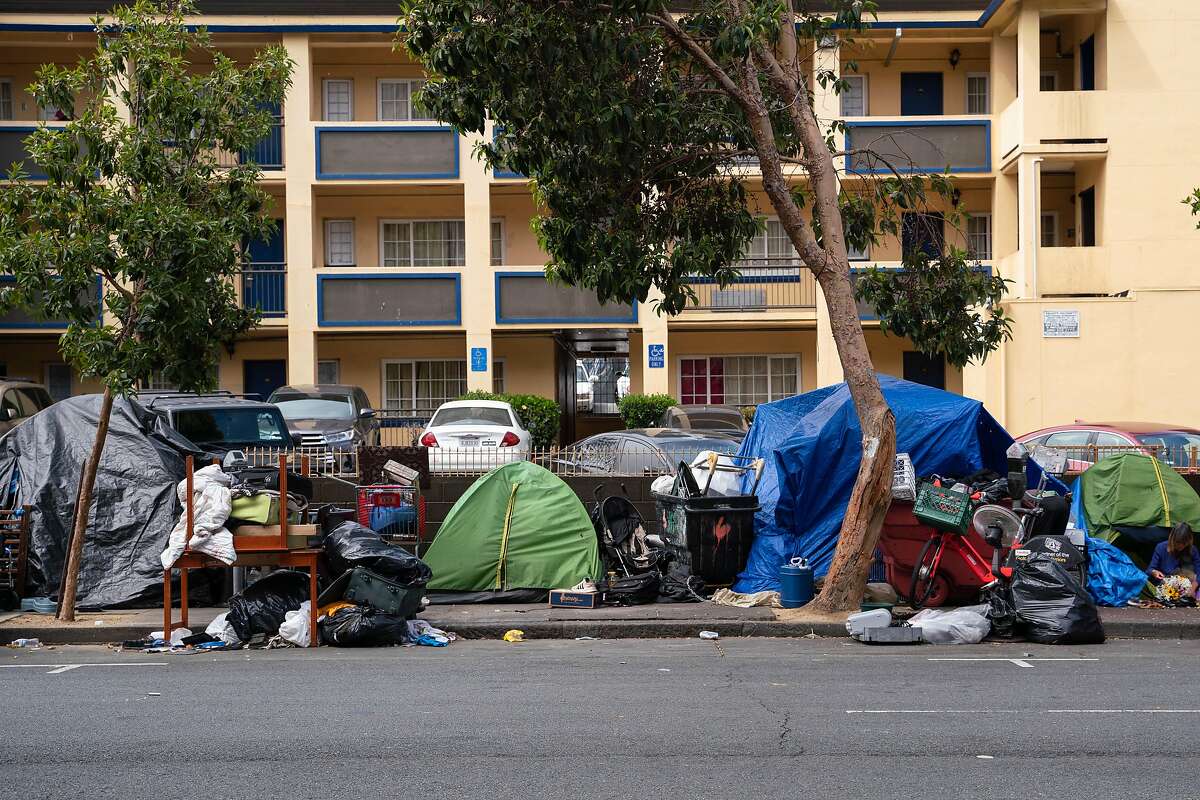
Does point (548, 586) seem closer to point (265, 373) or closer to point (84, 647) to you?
point (84, 647)

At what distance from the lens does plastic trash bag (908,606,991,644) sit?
417 inches

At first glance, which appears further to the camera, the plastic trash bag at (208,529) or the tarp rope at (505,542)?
the tarp rope at (505,542)

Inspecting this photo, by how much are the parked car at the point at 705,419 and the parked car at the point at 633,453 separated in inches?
185

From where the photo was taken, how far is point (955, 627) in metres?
10.6

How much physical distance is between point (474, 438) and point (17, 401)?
6459 mm

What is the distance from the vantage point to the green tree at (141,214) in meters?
10.9

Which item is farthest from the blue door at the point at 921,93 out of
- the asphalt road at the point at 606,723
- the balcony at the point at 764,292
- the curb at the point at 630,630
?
the asphalt road at the point at 606,723

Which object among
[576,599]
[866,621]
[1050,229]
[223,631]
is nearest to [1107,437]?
[866,621]

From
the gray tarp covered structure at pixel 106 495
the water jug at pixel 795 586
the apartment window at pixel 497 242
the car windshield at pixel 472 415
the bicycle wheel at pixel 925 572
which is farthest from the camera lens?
the apartment window at pixel 497 242

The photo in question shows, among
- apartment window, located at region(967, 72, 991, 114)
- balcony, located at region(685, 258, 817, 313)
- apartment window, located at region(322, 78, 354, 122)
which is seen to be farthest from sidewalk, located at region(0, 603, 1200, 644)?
apartment window, located at region(967, 72, 991, 114)

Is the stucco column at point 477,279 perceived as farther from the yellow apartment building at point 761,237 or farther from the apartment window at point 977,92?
the apartment window at point 977,92

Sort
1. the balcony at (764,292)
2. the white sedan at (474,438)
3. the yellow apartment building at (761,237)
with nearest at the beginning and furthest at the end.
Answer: the white sedan at (474,438)
the yellow apartment building at (761,237)
the balcony at (764,292)

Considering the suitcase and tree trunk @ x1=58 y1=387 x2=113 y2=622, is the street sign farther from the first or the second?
tree trunk @ x1=58 y1=387 x2=113 y2=622

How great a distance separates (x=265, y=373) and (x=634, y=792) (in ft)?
71.9
